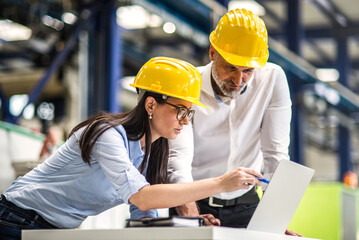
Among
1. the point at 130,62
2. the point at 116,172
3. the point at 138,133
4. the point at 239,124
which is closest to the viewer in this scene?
the point at 116,172

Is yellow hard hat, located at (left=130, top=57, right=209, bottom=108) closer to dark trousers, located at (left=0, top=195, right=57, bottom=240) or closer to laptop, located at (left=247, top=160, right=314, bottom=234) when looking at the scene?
laptop, located at (left=247, top=160, right=314, bottom=234)

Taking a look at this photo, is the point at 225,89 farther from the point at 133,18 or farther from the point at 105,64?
the point at 133,18

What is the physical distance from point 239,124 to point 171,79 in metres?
0.77

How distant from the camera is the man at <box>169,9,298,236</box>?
9.54 ft

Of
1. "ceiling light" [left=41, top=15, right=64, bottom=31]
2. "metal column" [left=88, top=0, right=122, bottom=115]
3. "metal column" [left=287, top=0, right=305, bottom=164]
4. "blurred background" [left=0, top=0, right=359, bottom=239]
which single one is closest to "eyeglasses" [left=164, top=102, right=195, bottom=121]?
"blurred background" [left=0, top=0, right=359, bottom=239]

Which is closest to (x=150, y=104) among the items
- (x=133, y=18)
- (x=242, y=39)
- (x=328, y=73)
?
(x=242, y=39)

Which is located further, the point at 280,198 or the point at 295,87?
the point at 295,87

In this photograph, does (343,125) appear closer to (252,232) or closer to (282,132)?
(282,132)

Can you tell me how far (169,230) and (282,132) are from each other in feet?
4.31

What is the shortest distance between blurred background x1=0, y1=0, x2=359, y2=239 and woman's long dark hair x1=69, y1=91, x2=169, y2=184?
1648 millimetres

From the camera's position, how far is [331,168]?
23.2 meters

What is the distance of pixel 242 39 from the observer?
2893 mm

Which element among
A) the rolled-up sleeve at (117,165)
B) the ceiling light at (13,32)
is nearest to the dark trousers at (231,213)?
the rolled-up sleeve at (117,165)

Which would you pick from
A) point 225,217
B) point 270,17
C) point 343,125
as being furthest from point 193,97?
point 343,125
